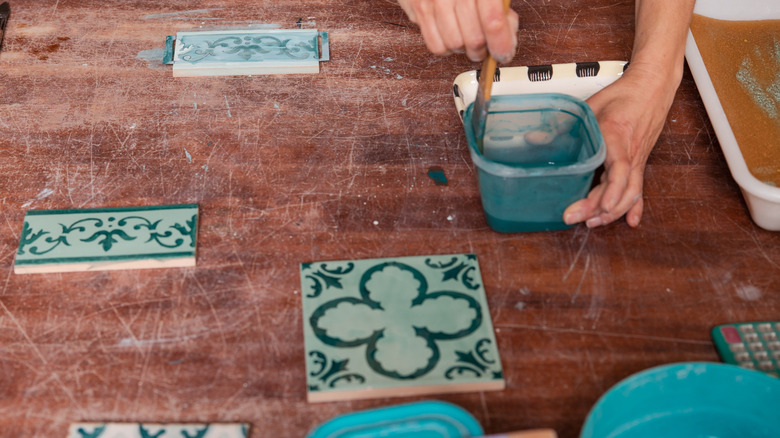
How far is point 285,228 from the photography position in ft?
2.78

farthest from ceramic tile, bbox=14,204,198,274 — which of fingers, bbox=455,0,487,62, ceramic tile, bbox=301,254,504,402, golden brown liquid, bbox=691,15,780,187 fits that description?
golden brown liquid, bbox=691,15,780,187

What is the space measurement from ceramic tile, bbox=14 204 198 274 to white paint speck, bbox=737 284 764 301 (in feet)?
2.24

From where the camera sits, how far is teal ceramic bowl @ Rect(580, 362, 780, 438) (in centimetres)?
61

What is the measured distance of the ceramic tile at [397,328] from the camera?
685 mm

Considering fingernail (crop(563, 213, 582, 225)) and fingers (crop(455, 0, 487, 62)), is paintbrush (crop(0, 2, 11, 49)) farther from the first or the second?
fingernail (crop(563, 213, 582, 225))

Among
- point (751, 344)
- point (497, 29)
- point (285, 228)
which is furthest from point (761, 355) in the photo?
point (285, 228)

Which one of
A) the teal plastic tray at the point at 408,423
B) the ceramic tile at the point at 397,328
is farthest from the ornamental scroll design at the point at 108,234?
the teal plastic tray at the point at 408,423

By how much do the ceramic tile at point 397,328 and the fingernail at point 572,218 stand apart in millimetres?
129

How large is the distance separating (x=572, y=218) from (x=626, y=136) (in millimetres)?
171

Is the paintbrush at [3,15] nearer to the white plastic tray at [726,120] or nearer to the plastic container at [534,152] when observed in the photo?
the plastic container at [534,152]

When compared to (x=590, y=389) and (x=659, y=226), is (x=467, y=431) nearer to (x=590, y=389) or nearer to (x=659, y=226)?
(x=590, y=389)

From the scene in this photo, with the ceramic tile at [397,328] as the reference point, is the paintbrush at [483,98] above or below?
above

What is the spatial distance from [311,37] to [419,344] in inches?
25.0

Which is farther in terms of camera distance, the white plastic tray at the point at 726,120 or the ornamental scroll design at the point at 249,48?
the ornamental scroll design at the point at 249,48
